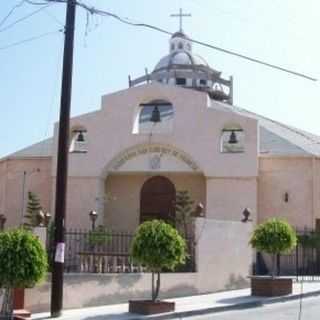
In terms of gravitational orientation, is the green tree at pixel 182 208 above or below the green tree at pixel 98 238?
above

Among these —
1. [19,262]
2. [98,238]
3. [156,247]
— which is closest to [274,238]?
[156,247]

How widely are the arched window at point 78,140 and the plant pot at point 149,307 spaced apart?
1233 cm

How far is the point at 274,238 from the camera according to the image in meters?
18.8

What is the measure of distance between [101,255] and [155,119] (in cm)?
907

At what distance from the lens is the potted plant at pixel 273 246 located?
61.2 feet

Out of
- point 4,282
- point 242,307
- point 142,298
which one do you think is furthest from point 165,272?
point 4,282

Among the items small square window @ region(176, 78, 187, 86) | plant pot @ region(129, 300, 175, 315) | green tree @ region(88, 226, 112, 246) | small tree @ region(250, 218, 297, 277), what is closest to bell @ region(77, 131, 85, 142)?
green tree @ region(88, 226, 112, 246)

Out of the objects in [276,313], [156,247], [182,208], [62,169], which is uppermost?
[182,208]

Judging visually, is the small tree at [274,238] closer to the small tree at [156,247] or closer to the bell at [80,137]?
the small tree at [156,247]

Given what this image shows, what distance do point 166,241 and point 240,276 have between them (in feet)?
A: 20.0

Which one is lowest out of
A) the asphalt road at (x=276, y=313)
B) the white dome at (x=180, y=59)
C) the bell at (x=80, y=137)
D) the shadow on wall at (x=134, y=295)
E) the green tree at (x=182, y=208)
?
the asphalt road at (x=276, y=313)

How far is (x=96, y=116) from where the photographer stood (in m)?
26.9

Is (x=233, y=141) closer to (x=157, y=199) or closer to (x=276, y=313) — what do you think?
(x=157, y=199)

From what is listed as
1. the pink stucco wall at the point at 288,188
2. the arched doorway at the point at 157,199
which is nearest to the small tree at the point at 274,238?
the pink stucco wall at the point at 288,188
